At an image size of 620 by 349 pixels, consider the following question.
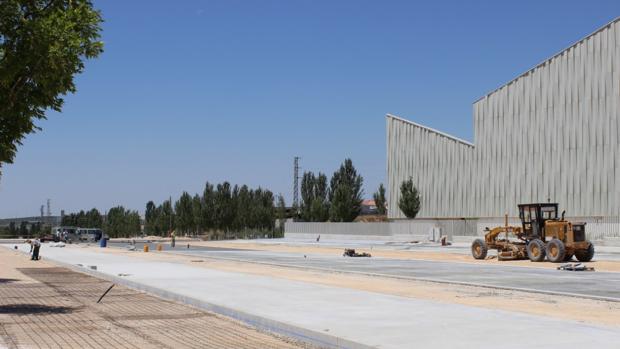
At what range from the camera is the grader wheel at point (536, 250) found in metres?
34.6

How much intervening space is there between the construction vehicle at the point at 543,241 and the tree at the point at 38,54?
24.6 metres

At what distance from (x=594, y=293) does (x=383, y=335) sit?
34.4 ft

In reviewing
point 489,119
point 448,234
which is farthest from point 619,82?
point 448,234

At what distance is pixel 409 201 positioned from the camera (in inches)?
2982

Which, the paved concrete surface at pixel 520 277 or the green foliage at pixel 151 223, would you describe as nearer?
the paved concrete surface at pixel 520 277

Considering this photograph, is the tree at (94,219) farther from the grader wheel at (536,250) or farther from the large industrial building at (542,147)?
the grader wheel at (536,250)

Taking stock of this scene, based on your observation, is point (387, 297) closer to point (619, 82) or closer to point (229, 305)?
point (229, 305)

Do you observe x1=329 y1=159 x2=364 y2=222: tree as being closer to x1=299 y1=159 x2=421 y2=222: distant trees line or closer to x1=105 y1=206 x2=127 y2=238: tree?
x1=299 y1=159 x2=421 y2=222: distant trees line

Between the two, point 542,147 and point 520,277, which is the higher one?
point 542,147

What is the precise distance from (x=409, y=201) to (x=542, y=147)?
1767cm

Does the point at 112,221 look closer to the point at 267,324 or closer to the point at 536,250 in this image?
the point at 536,250

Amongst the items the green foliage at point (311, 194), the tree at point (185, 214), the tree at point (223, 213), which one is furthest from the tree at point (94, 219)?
the green foliage at point (311, 194)

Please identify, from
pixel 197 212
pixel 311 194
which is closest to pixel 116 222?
pixel 197 212

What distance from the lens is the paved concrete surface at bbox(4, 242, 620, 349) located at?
10594mm
